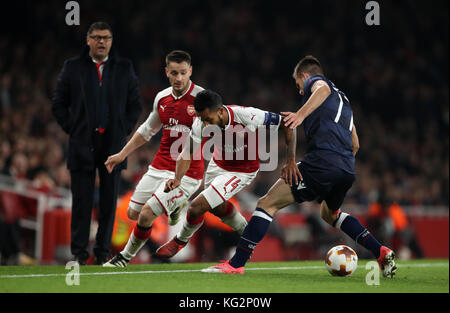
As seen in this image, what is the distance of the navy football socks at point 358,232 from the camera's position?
640 cm

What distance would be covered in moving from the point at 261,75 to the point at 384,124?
11.1 feet

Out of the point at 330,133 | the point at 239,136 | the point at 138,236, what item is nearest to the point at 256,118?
the point at 239,136

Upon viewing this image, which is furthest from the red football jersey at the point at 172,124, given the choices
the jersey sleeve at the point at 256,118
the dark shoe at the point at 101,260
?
the dark shoe at the point at 101,260

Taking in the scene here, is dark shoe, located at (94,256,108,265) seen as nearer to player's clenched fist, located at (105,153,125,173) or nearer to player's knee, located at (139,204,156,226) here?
player's knee, located at (139,204,156,226)

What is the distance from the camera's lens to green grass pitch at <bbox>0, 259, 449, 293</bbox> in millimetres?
5078

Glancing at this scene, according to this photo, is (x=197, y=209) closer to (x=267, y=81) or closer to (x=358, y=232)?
(x=358, y=232)

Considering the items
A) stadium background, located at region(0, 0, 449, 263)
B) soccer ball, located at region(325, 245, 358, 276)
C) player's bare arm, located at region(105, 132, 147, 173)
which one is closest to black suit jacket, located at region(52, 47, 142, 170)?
player's bare arm, located at region(105, 132, 147, 173)

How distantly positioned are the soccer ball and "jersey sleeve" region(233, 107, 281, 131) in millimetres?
1250

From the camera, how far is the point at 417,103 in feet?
59.7

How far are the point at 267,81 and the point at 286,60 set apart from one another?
0.89 m

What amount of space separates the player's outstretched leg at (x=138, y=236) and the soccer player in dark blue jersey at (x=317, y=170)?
0.86m

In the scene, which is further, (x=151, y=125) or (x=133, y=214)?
(x=133, y=214)

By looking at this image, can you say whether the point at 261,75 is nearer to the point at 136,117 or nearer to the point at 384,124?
the point at 384,124

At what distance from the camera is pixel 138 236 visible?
6750 mm
